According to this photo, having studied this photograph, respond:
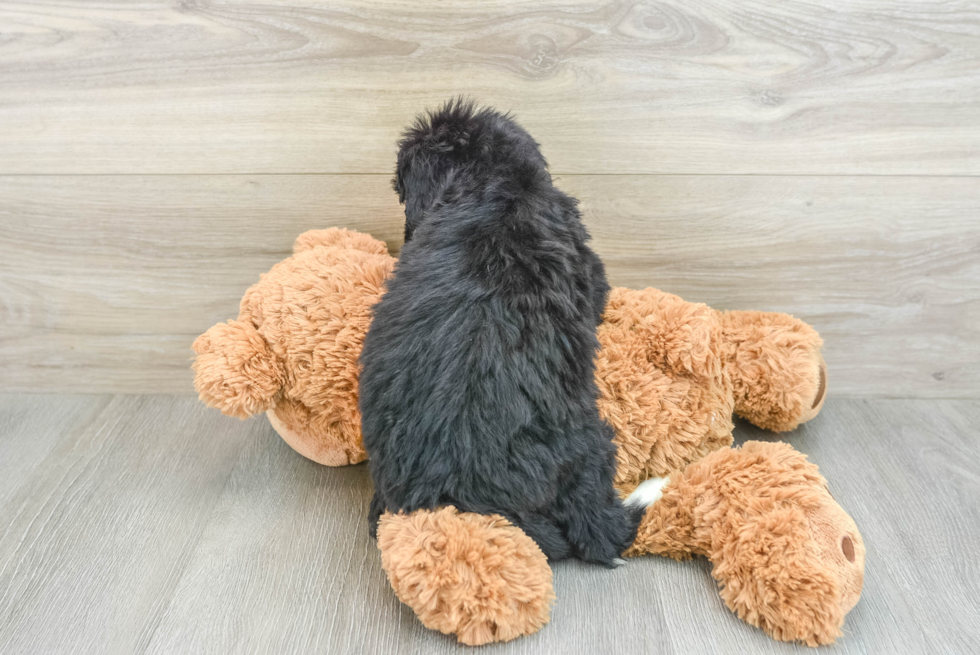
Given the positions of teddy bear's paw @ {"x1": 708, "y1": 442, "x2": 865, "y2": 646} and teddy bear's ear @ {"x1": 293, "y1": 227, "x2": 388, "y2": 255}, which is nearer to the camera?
teddy bear's paw @ {"x1": 708, "y1": 442, "x2": 865, "y2": 646}

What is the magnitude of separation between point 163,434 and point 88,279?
265 millimetres

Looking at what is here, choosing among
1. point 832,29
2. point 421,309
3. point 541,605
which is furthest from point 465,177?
point 832,29

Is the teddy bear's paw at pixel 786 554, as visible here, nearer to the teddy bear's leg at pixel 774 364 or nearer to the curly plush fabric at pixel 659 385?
the curly plush fabric at pixel 659 385

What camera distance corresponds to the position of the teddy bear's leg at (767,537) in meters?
0.62

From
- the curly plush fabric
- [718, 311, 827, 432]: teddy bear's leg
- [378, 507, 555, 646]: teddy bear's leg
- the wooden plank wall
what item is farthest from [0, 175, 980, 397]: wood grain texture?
[378, 507, 555, 646]: teddy bear's leg

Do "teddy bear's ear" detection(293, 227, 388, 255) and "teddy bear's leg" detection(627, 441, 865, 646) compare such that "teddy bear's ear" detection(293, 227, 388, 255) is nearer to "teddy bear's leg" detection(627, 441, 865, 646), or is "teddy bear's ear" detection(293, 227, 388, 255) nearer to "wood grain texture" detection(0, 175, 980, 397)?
"wood grain texture" detection(0, 175, 980, 397)

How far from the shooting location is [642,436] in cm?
76

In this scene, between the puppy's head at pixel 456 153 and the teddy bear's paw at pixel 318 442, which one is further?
the teddy bear's paw at pixel 318 442

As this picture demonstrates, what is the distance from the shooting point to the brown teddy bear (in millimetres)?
617

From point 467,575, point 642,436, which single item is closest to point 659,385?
point 642,436

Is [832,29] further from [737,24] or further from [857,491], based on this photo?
[857,491]

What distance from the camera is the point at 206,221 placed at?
979 mm

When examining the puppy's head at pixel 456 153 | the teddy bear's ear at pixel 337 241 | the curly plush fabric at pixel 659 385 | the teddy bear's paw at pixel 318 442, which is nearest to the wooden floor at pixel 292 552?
the teddy bear's paw at pixel 318 442

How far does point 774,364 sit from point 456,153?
499 mm
